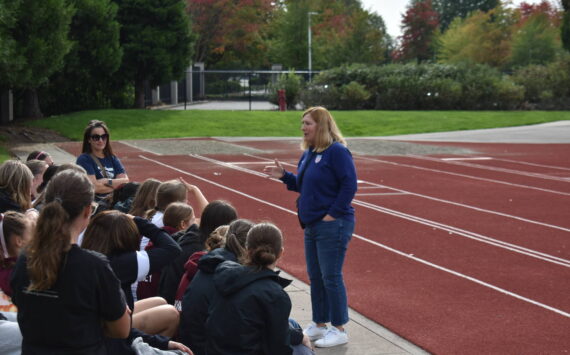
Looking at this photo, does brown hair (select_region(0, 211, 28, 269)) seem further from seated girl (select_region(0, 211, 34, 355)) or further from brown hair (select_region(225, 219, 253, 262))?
brown hair (select_region(225, 219, 253, 262))

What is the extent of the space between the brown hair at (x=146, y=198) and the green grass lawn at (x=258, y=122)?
23.2 m

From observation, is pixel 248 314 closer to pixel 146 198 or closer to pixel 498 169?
pixel 146 198

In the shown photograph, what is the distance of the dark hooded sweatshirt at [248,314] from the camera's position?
4.93 m

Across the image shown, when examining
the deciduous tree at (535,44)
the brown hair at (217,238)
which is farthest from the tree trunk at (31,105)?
the deciduous tree at (535,44)

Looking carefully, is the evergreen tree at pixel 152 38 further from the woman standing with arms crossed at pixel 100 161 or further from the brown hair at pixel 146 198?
the brown hair at pixel 146 198

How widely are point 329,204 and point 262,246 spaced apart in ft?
5.97

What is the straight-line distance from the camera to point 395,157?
23984 millimetres

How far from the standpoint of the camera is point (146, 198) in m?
7.06

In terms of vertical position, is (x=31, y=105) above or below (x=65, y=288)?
below

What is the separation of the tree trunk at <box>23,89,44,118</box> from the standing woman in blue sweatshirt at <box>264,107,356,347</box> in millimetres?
28521

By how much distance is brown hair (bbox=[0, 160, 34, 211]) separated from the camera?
6691mm

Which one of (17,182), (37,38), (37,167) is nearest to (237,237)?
(17,182)

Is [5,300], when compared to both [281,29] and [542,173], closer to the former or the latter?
[542,173]

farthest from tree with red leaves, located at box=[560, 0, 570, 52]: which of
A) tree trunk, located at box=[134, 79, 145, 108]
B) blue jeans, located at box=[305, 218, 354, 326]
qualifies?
blue jeans, located at box=[305, 218, 354, 326]
